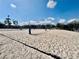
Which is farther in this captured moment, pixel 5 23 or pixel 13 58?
pixel 5 23

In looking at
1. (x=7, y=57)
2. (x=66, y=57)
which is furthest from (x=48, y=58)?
(x=7, y=57)

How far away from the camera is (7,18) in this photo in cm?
5634

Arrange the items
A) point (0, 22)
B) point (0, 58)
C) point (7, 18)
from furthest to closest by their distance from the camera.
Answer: point (0, 22)
point (7, 18)
point (0, 58)

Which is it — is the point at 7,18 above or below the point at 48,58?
above

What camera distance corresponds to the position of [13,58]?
6.54m

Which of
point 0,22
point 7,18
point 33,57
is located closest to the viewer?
point 33,57

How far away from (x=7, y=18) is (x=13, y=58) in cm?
5214

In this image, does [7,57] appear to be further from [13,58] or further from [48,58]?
[48,58]

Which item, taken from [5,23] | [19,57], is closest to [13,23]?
[5,23]

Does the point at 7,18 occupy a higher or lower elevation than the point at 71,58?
higher

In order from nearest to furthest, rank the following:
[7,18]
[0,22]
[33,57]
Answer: [33,57]
[7,18]
[0,22]

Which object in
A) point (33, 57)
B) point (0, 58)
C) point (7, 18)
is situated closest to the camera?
point (0, 58)

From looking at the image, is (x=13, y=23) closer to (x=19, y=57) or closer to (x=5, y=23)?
(x=5, y=23)

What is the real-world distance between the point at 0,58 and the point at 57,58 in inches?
124
